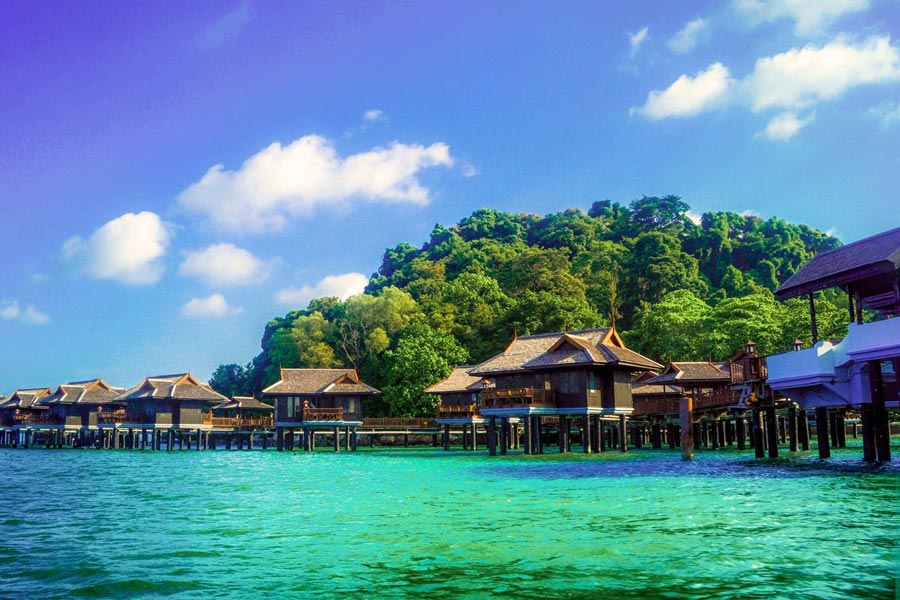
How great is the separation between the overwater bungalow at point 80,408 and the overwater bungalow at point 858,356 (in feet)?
185

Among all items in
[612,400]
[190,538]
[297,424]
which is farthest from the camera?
[297,424]

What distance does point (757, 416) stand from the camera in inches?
1165

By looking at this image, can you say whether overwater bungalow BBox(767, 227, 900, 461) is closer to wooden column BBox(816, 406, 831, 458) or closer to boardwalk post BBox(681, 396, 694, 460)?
Result: wooden column BBox(816, 406, 831, 458)

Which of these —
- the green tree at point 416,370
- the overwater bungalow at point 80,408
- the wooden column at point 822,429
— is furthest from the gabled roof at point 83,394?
the wooden column at point 822,429

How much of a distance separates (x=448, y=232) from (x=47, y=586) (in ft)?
345

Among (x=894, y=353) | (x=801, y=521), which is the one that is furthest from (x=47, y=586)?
(x=894, y=353)

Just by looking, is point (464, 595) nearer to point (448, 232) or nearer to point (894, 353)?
point (894, 353)

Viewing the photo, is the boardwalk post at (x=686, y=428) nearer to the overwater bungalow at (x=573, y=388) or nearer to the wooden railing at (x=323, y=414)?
the overwater bungalow at (x=573, y=388)

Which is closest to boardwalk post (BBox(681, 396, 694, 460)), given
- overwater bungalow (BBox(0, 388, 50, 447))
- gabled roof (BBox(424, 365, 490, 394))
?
gabled roof (BBox(424, 365, 490, 394))

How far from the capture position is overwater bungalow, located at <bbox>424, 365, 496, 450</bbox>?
50656mm

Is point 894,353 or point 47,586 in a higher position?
point 894,353

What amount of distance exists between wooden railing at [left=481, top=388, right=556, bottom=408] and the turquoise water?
14.6 meters

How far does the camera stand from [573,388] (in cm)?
3884

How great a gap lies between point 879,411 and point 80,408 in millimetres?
64374
